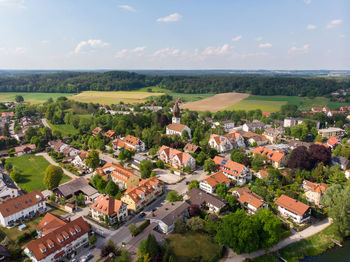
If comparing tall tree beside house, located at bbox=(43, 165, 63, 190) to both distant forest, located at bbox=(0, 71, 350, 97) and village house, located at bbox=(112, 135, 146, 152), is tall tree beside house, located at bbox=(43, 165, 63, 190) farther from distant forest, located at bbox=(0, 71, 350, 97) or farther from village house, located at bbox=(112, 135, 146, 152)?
distant forest, located at bbox=(0, 71, 350, 97)

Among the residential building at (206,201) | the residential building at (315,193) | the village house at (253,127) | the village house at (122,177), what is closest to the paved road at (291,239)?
the residential building at (315,193)

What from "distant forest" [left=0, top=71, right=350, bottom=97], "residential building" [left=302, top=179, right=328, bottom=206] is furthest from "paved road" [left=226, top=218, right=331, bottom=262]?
"distant forest" [left=0, top=71, right=350, bottom=97]

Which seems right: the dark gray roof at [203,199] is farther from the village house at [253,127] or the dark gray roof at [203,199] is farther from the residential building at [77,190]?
the village house at [253,127]

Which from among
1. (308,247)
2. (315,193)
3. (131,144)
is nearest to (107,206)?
(308,247)

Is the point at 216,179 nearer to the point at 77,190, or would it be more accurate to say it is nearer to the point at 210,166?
the point at 210,166

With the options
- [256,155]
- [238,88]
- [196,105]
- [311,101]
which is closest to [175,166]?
[256,155]

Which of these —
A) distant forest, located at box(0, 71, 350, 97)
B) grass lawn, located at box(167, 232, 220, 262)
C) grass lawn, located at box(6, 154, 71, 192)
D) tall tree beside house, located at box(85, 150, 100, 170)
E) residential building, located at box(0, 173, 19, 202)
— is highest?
distant forest, located at box(0, 71, 350, 97)
